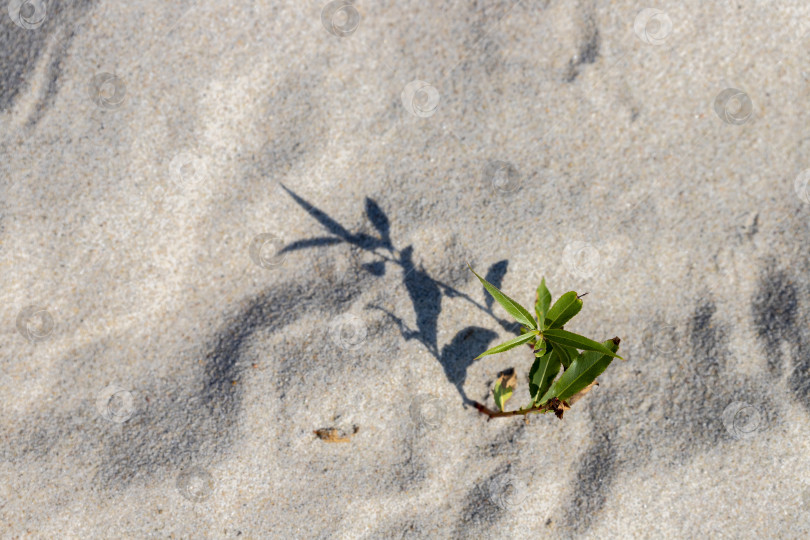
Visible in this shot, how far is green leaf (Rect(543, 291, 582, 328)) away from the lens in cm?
184

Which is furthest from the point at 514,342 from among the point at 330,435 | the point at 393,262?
the point at 330,435

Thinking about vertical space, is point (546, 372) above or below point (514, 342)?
below

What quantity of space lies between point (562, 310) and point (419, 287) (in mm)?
576

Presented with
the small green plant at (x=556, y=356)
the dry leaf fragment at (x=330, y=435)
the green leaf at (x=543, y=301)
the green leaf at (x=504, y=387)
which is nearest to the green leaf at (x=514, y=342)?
the small green plant at (x=556, y=356)

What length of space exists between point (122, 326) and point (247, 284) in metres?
0.51

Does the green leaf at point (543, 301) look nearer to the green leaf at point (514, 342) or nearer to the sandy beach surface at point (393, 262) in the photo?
the green leaf at point (514, 342)

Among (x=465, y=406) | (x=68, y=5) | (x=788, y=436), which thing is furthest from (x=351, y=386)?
(x=68, y=5)

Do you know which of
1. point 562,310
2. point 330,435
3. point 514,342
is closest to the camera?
point 514,342

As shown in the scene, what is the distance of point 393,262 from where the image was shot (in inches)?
87.4

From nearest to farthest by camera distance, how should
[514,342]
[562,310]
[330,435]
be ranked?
[514,342]
[562,310]
[330,435]

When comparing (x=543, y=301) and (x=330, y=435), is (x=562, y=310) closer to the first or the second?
(x=543, y=301)

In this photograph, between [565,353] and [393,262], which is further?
[393,262]

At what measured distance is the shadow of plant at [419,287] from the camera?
220 cm

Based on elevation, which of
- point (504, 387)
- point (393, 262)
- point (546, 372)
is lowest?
point (504, 387)
